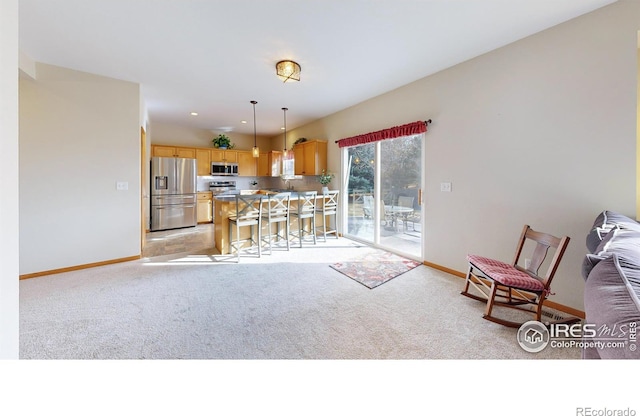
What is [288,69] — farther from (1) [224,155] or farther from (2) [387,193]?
(1) [224,155]

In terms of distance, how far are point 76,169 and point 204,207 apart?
3717mm

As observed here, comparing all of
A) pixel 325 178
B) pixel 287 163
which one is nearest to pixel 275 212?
pixel 325 178

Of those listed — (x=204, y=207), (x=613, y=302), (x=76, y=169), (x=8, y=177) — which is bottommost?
(x=613, y=302)

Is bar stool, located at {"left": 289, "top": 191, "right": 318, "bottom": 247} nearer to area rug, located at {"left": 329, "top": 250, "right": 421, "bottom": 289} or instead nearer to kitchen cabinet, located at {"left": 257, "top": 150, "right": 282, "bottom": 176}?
area rug, located at {"left": 329, "top": 250, "right": 421, "bottom": 289}

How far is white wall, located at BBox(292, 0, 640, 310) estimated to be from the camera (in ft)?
6.43

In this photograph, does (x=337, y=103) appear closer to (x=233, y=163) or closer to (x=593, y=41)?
(x=593, y=41)

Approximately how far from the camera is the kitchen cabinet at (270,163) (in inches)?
280

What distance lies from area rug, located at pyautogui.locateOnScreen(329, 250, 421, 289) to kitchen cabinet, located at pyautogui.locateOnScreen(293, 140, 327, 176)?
2.40 metres

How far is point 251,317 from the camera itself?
2131mm

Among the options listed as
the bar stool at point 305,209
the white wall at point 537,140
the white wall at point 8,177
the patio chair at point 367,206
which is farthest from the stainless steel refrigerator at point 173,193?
the white wall at point 8,177

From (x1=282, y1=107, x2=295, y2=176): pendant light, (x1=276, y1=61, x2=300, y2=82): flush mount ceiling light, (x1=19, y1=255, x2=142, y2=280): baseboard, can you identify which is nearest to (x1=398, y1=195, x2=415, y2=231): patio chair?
(x1=276, y1=61, x2=300, y2=82): flush mount ceiling light
